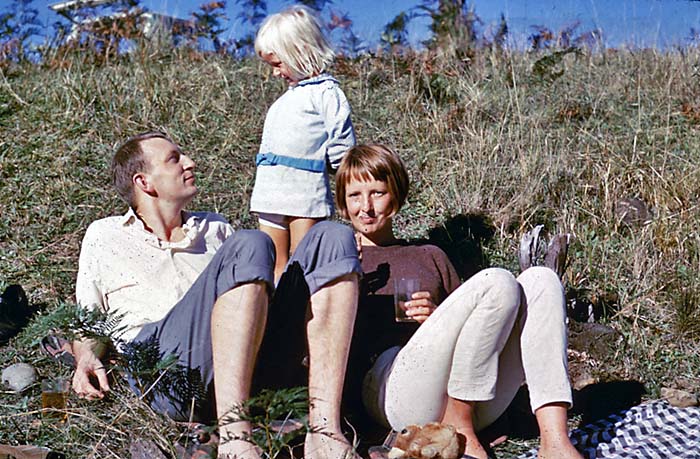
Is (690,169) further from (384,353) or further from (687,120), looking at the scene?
(384,353)

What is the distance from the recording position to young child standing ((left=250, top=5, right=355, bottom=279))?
4.11 meters

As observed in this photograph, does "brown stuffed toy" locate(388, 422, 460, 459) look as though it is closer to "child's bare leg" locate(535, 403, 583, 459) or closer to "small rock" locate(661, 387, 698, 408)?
"child's bare leg" locate(535, 403, 583, 459)

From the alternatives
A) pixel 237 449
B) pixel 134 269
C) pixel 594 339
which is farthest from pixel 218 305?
pixel 594 339

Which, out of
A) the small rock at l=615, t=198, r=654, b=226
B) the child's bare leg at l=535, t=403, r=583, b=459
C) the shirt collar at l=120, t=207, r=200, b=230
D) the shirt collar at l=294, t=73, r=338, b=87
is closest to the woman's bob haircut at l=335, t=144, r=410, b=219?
the shirt collar at l=120, t=207, r=200, b=230

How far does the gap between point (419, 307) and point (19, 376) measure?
1.82 m

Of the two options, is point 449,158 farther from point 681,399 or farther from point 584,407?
point 681,399

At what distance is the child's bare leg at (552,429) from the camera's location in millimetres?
2662

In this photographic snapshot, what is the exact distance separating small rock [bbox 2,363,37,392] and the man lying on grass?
62cm

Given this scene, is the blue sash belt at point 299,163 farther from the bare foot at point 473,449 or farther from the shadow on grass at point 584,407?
the bare foot at point 473,449

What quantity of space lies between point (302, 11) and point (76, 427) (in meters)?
2.30

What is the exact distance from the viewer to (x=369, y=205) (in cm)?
336

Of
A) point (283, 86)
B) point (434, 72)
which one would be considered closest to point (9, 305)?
point (283, 86)

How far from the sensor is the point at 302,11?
412 centimetres

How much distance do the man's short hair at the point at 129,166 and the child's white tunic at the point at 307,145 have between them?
934 mm
